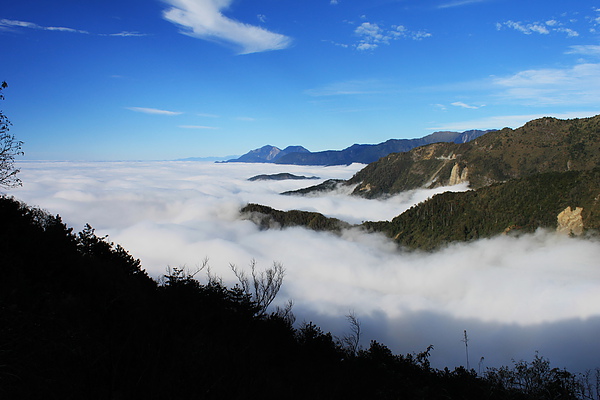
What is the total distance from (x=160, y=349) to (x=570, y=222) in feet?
446

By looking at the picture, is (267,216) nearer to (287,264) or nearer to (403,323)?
(287,264)

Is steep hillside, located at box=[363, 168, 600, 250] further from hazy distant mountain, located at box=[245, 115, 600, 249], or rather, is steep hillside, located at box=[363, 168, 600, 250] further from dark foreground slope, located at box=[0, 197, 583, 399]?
dark foreground slope, located at box=[0, 197, 583, 399]

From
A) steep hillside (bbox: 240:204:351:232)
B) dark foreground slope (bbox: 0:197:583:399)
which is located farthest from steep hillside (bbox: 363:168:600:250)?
dark foreground slope (bbox: 0:197:583:399)

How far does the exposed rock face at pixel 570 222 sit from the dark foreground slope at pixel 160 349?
361 ft

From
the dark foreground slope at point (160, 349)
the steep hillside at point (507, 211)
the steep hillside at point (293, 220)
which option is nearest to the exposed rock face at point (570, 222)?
the steep hillside at point (507, 211)

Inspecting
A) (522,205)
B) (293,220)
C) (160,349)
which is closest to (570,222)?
(522,205)

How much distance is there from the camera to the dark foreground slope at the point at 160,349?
620 centimetres

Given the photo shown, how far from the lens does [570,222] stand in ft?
348

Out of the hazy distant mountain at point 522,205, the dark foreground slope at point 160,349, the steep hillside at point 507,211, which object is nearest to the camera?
the dark foreground slope at point 160,349

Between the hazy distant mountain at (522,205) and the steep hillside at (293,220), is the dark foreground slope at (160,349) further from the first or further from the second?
the steep hillside at (293,220)

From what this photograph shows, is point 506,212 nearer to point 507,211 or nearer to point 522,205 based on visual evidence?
point 507,211

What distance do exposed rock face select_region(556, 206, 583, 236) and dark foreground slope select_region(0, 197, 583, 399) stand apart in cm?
11012

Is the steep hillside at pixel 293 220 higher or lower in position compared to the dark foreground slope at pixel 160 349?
lower

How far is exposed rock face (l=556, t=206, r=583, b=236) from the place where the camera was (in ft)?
342
